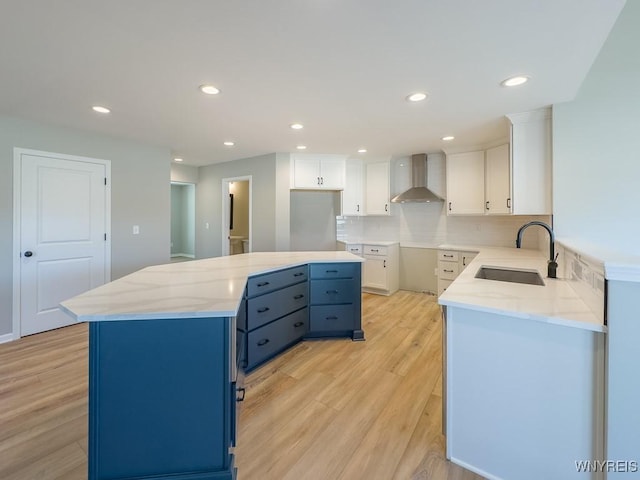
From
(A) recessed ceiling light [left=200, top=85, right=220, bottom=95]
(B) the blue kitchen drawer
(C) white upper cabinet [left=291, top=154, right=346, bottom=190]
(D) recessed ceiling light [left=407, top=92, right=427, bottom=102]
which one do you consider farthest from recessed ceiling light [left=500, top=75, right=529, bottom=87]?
(C) white upper cabinet [left=291, top=154, right=346, bottom=190]

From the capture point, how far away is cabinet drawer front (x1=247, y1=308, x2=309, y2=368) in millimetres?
2395

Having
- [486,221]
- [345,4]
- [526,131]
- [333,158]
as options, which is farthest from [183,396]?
[486,221]

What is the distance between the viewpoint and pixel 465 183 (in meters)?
4.21

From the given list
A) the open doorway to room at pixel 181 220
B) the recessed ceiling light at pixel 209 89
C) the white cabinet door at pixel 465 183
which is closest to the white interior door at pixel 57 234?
the recessed ceiling light at pixel 209 89

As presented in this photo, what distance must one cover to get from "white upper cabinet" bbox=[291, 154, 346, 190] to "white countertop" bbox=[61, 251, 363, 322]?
219 centimetres

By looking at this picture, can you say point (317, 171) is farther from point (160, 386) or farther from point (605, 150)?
point (160, 386)

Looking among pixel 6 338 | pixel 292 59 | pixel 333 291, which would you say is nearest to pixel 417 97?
pixel 292 59

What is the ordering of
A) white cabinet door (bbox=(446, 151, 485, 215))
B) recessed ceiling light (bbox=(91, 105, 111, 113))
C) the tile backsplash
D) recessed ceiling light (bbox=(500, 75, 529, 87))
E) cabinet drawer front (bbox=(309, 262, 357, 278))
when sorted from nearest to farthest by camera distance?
recessed ceiling light (bbox=(500, 75, 529, 87))
recessed ceiling light (bbox=(91, 105, 111, 113))
cabinet drawer front (bbox=(309, 262, 357, 278))
white cabinet door (bbox=(446, 151, 485, 215))
the tile backsplash

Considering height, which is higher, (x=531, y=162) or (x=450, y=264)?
(x=531, y=162)

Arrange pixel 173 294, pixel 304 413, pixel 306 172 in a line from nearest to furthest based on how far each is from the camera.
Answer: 1. pixel 173 294
2. pixel 304 413
3. pixel 306 172

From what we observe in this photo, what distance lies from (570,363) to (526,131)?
2391 millimetres

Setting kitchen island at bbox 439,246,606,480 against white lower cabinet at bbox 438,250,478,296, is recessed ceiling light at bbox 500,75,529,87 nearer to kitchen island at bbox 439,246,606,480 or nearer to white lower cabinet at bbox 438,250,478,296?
kitchen island at bbox 439,246,606,480

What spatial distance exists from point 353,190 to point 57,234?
4055 mm

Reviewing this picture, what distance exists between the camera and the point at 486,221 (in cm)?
439
